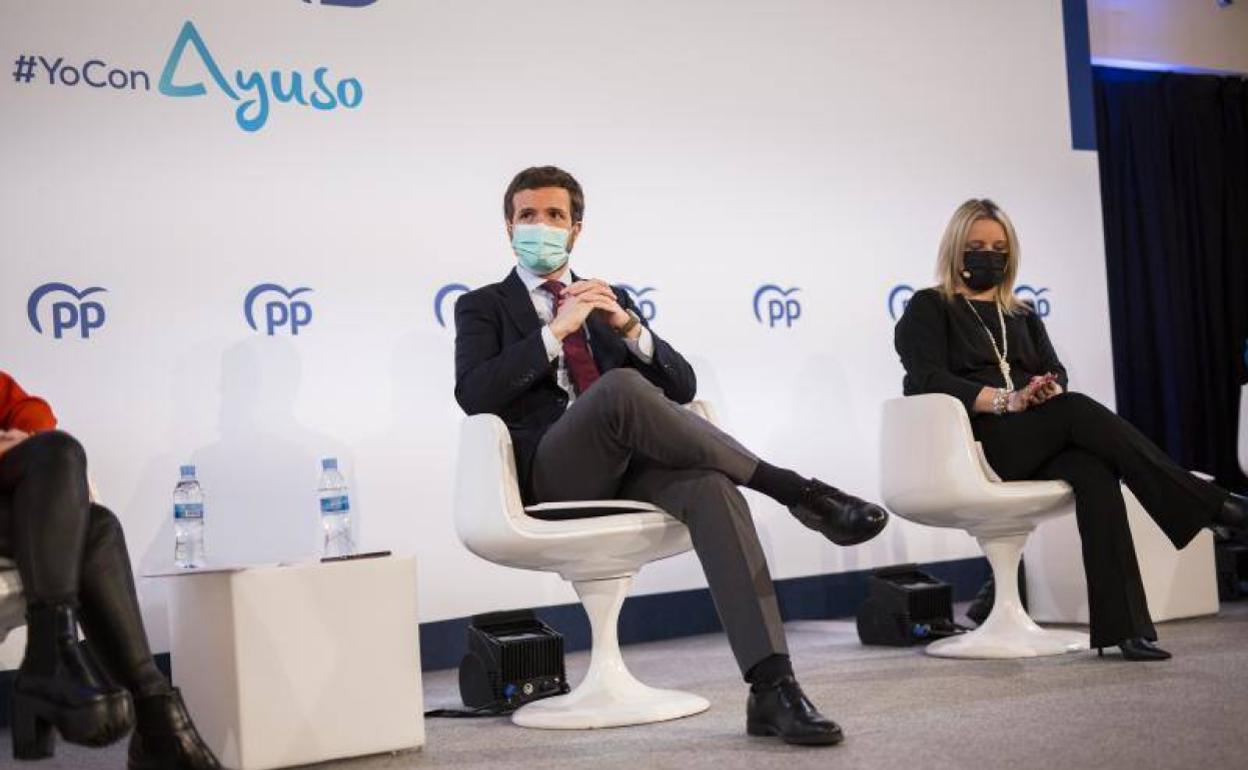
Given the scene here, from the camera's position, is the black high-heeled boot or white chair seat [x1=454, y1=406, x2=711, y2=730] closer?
the black high-heeled boot

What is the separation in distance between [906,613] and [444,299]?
164 centimetres

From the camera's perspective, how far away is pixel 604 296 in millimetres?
3074

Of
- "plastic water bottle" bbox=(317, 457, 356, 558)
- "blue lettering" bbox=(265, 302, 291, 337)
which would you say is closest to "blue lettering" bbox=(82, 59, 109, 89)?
"blue lettering" bbox=(265, 302, 291, 337)

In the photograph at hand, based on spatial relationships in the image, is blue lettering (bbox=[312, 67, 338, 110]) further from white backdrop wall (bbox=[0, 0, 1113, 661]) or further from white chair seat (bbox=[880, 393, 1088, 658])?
white chair seat (bbox=[880, 393, 1088, 658])

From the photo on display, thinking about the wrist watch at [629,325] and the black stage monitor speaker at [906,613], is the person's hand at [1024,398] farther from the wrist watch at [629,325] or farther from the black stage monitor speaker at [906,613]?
the wrist watch at [629,325]

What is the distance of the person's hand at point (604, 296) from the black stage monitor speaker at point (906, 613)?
139 centimetres

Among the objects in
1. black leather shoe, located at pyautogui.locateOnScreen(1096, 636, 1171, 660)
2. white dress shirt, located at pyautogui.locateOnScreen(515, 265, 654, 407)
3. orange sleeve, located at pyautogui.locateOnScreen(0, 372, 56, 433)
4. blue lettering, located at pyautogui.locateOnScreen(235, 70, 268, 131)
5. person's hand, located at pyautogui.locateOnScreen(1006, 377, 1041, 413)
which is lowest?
black leather shoe, located at pyautogui.locateOnScreen(1096, 636, 1171, 660)

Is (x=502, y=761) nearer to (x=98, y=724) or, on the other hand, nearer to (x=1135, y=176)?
(x=98, y=724)

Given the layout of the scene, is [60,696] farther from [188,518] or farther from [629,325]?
[188,518]

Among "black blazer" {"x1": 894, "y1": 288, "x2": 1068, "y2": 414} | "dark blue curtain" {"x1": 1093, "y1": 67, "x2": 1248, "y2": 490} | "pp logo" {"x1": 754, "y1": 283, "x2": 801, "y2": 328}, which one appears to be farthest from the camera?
"dark blue curtain" {"x1": 1093, "y1": 67, "x2": 1248, "y2": 490}

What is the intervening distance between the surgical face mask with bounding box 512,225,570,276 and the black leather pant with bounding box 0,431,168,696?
1151 millimetres

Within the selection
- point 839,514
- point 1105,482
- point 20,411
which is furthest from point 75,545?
point 1105,482

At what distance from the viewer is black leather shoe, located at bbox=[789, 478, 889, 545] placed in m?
2.67

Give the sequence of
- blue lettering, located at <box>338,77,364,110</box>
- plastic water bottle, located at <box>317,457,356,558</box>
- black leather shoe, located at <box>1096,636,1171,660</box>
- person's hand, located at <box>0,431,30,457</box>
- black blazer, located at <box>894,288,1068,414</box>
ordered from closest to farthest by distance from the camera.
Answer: person's hand, located at <box>0,431,30,457</box>, black leather shoe, located at <box>1096,636,1171,660</box>, black blazer, located at <box>894,288,1068,414</box>, plastic water bottle, located at <box>317,457,356,558</box>, blue lettering, located at <box>338,77,364,110</box>
